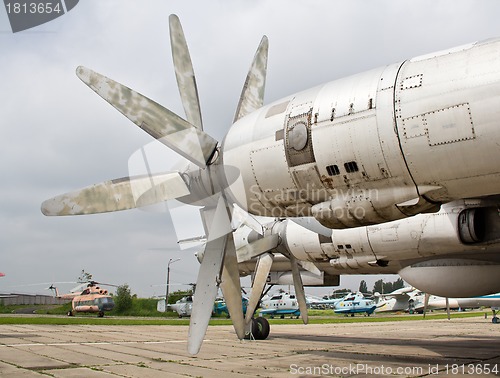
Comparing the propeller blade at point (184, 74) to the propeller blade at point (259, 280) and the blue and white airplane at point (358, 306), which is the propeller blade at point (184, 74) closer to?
the propeller blade at point (259, 280)

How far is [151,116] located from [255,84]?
2.37 m

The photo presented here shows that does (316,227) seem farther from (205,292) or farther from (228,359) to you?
(205,292)

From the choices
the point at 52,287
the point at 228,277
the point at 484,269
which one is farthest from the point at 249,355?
the point at 52,287

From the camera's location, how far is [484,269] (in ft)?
32.2

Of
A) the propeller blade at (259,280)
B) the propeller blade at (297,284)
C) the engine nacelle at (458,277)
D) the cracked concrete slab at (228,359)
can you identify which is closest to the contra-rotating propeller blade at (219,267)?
the cracked concrete slab at (228,359)

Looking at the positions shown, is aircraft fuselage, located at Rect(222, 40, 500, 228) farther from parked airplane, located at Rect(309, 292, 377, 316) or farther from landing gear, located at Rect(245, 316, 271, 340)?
parked airplane, located at Rect(309, 292, 377, 316)

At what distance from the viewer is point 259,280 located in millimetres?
13078

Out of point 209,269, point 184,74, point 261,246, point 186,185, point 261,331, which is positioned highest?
point 184,74

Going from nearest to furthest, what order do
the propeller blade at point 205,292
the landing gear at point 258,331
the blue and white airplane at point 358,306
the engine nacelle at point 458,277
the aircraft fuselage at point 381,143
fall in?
the aircraft fuselage at point 381,143, the propeller blade at point 205,292, the engine nacelle at point 458,277, the landing gear at point 258,331, the blue and white airplane at point 358,306

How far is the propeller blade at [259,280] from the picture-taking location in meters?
12.5

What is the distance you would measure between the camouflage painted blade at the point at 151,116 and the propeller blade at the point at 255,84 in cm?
142

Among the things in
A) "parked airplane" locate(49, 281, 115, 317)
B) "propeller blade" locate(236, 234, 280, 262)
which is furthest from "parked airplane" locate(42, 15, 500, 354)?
"parked airplane" locate(49, 281, 115, 317)

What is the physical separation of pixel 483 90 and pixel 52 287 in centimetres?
4916

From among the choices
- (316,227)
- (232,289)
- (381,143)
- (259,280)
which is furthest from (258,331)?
(381,143)
